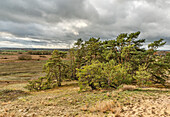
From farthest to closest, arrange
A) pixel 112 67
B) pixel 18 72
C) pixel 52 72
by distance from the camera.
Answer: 1. pixel 18 72
2. pixel 52 72
3. pixel 112 67

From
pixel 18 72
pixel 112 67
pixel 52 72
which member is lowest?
pixel 18 72

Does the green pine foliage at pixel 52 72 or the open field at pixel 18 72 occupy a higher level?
the green pine foliage at pixel 52 72

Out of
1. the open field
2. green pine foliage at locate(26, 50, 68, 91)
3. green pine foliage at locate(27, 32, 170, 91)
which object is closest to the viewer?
green pine foliage at locate(27, 32, 170, 91)

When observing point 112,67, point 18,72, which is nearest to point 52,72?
point 112,67

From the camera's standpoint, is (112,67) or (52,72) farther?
(52,72)

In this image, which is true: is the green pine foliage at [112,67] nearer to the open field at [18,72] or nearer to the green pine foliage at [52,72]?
the green pine foliage at [52,72]

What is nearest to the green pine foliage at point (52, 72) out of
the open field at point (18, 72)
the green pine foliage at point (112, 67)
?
the green pine foliage at point (112, 67)

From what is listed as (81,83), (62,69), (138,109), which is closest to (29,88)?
(62,69)

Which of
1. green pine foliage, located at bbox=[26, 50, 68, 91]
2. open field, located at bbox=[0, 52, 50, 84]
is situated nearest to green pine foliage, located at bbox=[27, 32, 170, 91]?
green pine foliage, located at bbox=[26, 50, 68, 91]

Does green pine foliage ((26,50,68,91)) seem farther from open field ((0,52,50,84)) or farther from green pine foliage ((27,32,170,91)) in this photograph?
open field ((0,52,50,84))

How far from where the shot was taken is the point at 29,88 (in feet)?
64.5

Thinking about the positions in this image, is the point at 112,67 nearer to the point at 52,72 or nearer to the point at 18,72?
the point at 52,72

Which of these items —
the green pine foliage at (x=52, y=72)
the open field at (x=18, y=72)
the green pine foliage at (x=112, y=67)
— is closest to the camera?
the green pine foliage at (x=112, y=67)

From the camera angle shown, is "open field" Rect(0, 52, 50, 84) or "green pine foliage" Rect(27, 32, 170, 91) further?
"open field" Rect(0, 52, 50, 84)
